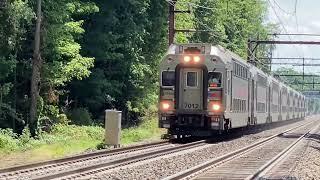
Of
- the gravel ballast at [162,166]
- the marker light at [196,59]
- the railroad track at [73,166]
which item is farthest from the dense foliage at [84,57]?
the gravel ballast at [162,166]

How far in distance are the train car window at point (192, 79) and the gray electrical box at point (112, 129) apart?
15.2ft

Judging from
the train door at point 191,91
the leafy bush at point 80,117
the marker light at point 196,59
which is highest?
the marker light at point 196,59

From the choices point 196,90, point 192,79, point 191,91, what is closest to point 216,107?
point 196,90

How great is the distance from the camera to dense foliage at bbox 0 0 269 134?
85.9 feet

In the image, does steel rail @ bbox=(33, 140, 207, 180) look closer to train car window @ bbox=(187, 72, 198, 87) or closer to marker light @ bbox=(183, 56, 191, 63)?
train car window @ bbox=(187, 72, 198, 87)

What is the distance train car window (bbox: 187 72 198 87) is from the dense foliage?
5.04 m

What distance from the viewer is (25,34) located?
27484 millimetres

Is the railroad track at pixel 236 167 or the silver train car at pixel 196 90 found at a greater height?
the silver train car at pixel 196 90

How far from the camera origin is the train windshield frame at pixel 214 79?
1056 inches

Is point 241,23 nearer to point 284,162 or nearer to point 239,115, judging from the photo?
point 239,115

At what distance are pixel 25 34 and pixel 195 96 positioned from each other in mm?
8234

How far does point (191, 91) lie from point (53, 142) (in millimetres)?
6641

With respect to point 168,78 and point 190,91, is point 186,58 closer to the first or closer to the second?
Answer: point 168,78

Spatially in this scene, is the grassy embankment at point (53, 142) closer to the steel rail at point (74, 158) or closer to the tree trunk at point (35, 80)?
the tree trunk at point (35, 80)
